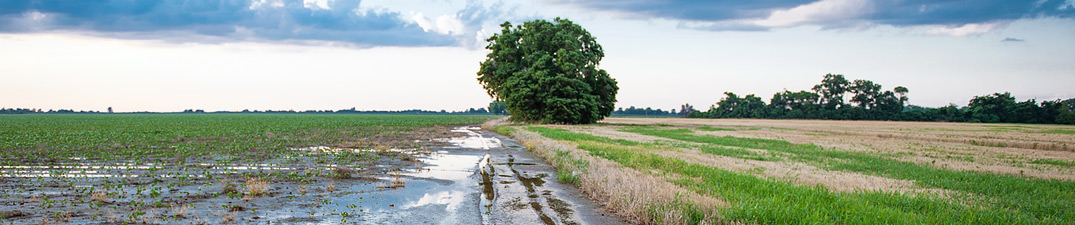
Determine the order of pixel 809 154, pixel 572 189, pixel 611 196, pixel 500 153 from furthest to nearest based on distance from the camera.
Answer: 1. pixel 500 153
2. pixel 809 154
3. pixel 572 189
4. pixel 611 196

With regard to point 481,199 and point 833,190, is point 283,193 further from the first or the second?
point 833,190

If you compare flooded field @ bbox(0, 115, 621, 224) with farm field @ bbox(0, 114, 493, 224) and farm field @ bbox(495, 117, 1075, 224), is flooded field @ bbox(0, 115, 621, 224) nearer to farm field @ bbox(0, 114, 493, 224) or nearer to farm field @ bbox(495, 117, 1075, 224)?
farm field @ bbox(0, 114, 493, 224)

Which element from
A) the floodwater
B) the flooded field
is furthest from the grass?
the flooded field

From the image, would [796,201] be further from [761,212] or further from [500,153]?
[500,153]

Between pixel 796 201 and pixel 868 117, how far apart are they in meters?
122

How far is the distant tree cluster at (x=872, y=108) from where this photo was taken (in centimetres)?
9256

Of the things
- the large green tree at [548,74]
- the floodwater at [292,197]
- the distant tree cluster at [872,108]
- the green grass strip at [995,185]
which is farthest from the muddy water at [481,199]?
the distant tree cluster at [872,108]

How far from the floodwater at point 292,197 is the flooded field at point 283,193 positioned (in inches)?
0.6

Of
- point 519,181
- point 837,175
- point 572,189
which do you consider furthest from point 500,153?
point 837,175

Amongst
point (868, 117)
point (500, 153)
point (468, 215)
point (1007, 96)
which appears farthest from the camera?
point (868, 117)

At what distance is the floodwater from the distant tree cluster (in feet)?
333

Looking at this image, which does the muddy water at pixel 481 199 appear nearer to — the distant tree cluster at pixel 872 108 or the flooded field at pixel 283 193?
the flooded field at pixel 283 193

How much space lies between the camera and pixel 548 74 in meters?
51.7

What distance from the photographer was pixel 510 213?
9.23m
